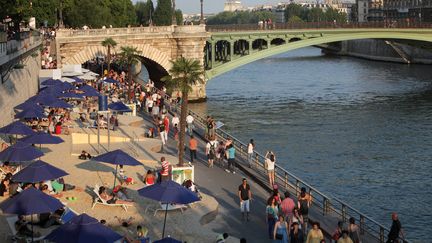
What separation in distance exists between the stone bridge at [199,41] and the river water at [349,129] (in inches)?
155

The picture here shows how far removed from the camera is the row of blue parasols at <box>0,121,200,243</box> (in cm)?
1555

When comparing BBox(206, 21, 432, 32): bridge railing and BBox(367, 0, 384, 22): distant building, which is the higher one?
BBox(367, 0, 384, 22): distant building

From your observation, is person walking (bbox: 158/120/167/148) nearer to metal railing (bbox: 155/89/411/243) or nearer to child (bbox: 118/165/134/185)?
metal railing (bbox: 155/89/411/243)

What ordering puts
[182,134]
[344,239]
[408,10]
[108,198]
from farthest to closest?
[408,10] → [182,134] → [108,198] → [344,239]

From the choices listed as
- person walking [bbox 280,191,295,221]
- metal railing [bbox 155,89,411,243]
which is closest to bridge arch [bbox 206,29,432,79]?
metal railing [bbox 155,89,411,243]

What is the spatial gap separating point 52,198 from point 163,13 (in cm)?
11540

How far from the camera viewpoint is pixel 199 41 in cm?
6284

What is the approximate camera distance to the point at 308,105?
62.6 m

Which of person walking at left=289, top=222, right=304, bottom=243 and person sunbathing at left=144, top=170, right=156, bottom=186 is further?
person sunbathing at left=144, top=170, right=156, bottom=186

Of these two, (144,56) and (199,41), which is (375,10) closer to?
(199,41)

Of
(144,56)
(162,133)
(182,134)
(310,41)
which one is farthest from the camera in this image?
(310,41)

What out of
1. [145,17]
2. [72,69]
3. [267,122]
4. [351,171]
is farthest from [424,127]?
[145,17]

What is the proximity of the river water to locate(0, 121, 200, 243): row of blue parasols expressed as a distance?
11.1m

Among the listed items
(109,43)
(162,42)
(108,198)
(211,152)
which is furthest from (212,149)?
(162,42)
